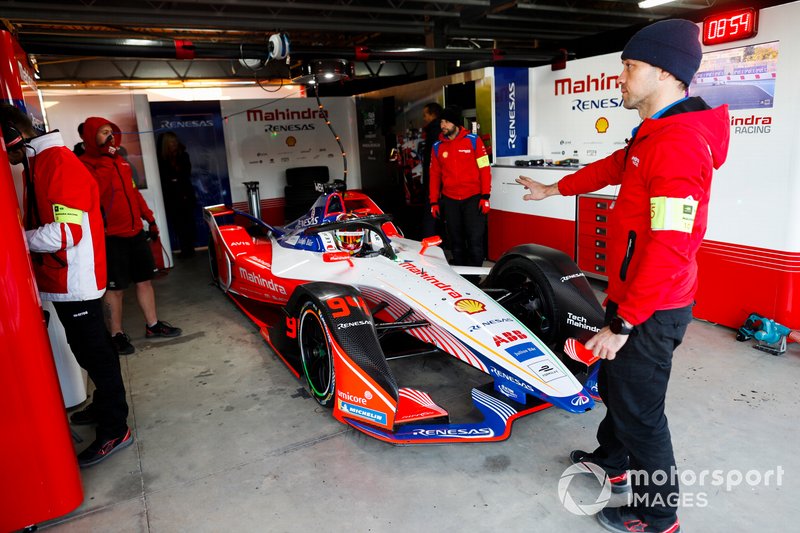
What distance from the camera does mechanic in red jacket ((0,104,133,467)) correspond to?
2518 mm

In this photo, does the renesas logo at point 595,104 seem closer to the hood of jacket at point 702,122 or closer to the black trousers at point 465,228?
the black trousers at point 465,228

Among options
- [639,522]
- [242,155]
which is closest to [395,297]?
[639,522]

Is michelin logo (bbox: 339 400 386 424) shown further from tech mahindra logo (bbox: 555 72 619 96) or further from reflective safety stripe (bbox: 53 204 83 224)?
tech mahindra logo (bbox: 555 72 619 96)

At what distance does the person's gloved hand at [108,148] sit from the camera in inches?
162

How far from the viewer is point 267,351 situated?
14.0 feet

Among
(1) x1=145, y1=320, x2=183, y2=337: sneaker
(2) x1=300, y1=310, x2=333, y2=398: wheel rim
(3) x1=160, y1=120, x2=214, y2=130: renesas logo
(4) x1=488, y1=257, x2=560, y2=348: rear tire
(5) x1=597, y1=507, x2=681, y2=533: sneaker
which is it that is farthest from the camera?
(3) x1=160, y1=120, x2=214, y2=130: renesas logo

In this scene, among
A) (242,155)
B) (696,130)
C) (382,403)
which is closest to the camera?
(696,130)

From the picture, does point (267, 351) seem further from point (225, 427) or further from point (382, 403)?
point (382, 403)

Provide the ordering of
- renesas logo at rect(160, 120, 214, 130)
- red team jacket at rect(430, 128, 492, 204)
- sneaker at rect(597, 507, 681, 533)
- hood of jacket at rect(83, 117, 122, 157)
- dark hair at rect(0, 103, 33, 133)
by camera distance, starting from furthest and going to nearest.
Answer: renesas logo at rect(160, 120, 214, 130) < red team jacket at rect(430, 128, 492, 204) < hood of jacket at rect(83, 117, 122, 157) < dark hair at rect(0, 103, 33, 133) < sneaker at rect(597, 507, 681, 533)

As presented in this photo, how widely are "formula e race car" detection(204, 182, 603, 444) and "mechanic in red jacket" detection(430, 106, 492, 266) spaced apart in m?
1.07

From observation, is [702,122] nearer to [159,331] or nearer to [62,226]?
[62,226]

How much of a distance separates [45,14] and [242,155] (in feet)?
9.73

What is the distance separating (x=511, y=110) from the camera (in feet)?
22.2

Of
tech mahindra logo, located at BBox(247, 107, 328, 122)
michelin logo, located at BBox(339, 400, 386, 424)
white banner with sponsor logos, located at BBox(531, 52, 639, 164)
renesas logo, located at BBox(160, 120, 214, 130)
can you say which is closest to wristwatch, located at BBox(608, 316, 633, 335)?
michelin logo, located at BBox(339, 400, 386, 424)
